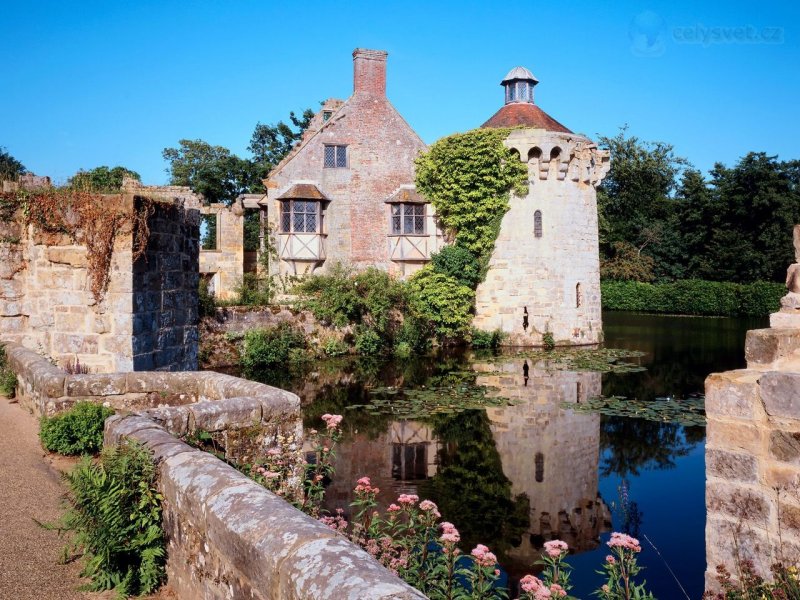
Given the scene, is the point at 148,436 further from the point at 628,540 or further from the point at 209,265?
the point at 209,265

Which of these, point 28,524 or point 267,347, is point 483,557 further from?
point 267,347

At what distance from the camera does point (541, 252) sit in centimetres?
2445

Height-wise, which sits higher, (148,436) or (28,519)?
(148,436)

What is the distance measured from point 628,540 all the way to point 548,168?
21.9 meters

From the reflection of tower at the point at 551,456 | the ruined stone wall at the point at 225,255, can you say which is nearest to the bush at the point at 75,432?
the reflection of tower at the point at 551,456

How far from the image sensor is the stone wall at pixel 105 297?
7.57 meters

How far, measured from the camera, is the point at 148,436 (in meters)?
4.08

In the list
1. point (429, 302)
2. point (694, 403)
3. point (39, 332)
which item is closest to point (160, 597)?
point (39, 332)

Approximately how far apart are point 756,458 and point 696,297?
37.1m

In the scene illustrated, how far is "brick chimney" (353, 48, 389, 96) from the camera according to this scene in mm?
25875

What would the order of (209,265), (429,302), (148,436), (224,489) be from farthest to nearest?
(209,265) → (429,302) → (148,436) → (224,489)

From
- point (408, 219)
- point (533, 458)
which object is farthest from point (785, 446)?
point (408, 219)

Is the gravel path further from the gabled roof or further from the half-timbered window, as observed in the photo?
the gabled roof

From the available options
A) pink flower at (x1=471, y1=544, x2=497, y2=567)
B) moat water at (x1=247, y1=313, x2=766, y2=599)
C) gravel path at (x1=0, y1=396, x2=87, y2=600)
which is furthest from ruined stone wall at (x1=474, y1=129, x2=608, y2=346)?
pink flower at (x1=471, y1=544, x2=497, y2=567)
